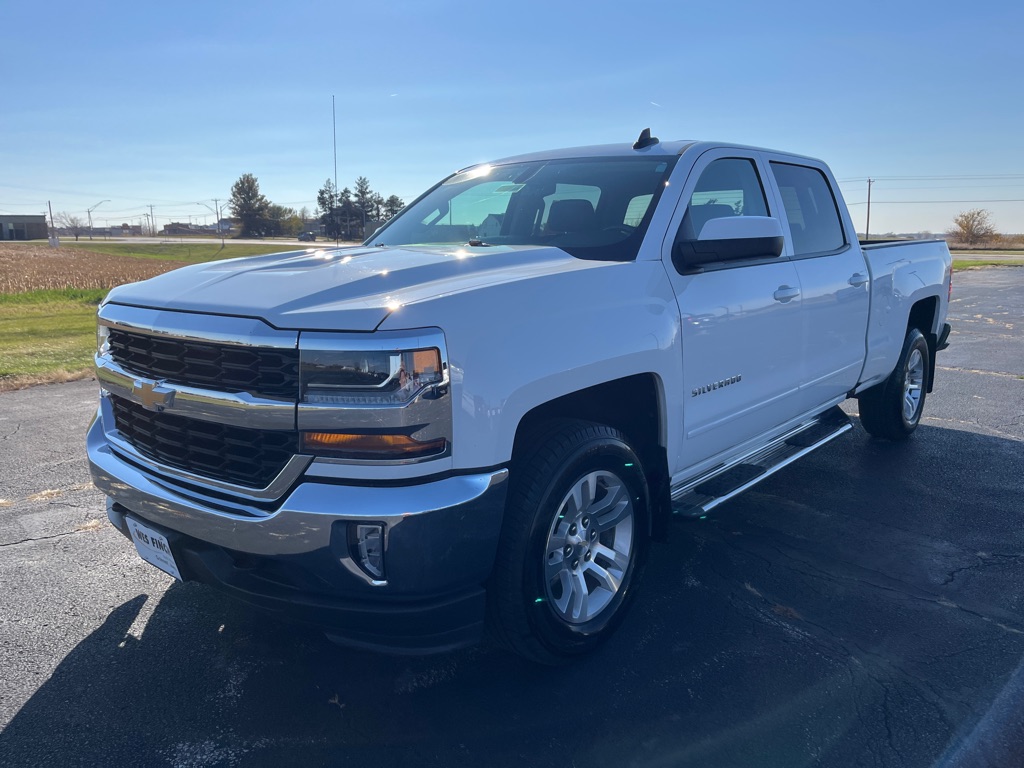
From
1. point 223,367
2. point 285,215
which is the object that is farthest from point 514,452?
point 285,215


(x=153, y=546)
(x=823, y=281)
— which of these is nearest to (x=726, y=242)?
(x=823, y=281)

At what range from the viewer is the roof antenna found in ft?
13.4

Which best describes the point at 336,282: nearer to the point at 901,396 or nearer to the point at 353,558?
the point at 353,558

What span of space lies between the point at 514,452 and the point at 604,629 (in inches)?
32.8

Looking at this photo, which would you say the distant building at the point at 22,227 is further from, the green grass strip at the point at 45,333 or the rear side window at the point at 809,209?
the rear side window at the point at 809,209

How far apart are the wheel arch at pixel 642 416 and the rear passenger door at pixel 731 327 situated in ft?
0.46

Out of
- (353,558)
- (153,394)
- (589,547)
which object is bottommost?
(589,547)

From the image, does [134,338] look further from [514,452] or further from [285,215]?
[285,215]

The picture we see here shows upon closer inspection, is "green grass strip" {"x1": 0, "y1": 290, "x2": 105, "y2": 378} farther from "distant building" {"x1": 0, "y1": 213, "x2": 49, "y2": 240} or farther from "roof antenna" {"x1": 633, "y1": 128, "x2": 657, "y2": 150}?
"distant building" {"x1": 0, "y1": 213, "x2": 49, "y2": 240}

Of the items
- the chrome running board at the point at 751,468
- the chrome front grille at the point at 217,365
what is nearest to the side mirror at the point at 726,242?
the chrome running board at the point at 751,468

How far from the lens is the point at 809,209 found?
4781 mm

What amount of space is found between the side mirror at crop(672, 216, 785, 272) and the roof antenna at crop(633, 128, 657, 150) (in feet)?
2.91

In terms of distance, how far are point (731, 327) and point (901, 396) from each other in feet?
9.79

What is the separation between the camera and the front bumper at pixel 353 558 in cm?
231
